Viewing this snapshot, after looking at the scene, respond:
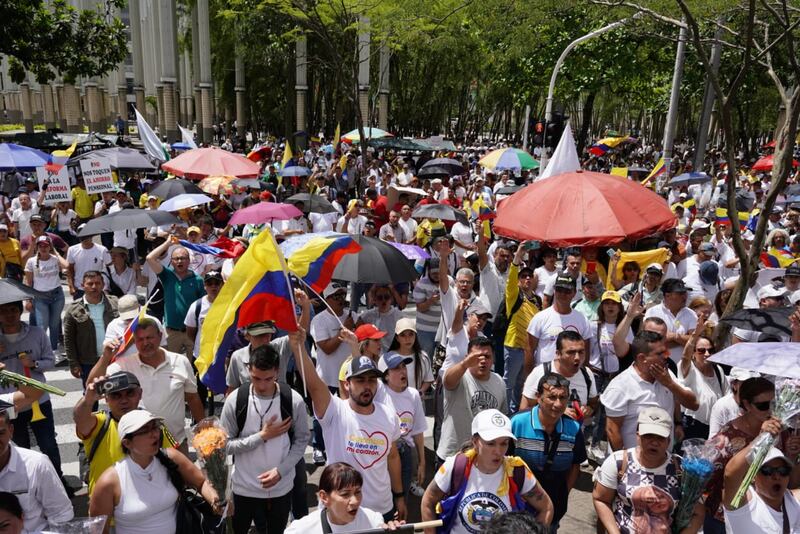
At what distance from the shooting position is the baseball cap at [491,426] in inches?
150

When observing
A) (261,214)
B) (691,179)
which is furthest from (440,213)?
(691,179)

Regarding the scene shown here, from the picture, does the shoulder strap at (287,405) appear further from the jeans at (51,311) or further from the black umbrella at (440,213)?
the black umbrella at (440,213)

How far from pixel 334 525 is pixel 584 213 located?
3114 mm

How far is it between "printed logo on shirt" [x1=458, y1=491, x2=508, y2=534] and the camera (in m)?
2.07

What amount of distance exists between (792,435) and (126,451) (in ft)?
12.9

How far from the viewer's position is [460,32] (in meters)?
27.8

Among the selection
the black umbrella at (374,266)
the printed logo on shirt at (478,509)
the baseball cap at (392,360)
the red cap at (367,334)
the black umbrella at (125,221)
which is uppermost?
the black umbrella at (125,221)

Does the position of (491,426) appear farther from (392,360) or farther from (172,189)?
(172,189)

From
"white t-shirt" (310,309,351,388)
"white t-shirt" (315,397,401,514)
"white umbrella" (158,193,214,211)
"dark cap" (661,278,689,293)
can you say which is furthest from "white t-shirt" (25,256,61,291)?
"dark cap" (661,278,689,293)

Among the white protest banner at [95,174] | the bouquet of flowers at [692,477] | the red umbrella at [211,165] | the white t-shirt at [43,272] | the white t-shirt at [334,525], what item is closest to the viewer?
the white t-shirt at [334,525]

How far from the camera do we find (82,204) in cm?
1409

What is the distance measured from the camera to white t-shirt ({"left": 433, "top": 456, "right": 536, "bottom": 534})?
3.84m

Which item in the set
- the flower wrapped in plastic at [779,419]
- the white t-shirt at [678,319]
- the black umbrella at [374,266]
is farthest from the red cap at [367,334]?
the white t-shirt at [678,319]

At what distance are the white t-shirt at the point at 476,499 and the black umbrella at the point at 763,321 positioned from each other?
8.56 feet
